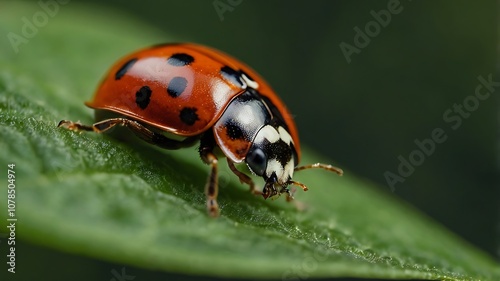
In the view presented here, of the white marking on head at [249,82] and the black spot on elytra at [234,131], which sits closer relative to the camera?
the black spot on elytra at [234,131]

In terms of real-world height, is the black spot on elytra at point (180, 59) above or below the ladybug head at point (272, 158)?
above

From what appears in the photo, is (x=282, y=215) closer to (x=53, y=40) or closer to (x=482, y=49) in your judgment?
(x=53, y=40)

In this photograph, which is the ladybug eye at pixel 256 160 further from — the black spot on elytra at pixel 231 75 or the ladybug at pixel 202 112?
the black spot on elytra at pixel 231 75

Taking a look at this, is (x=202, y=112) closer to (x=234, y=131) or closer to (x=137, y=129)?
(x=234, y=131)

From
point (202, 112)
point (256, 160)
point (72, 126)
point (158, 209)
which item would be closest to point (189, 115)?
point (202, 112)

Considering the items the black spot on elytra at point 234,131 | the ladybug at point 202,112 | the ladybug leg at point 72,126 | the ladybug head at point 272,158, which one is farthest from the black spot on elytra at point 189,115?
the ladybug leg at point 72,126

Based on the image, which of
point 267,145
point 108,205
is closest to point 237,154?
point 267,145

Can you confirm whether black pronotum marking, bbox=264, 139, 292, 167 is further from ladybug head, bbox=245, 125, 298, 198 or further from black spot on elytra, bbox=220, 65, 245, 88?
black spot on elytra, bbox=220, 65, 245, 88
